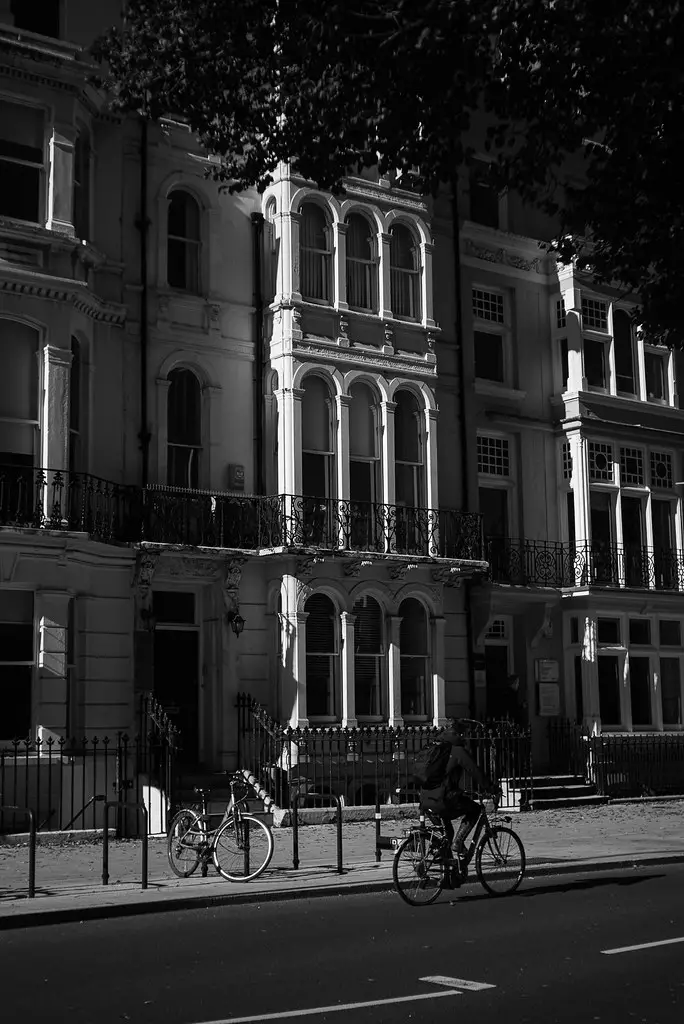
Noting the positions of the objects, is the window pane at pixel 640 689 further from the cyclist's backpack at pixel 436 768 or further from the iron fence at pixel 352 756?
the cyclist's backpack at pixel 436 768

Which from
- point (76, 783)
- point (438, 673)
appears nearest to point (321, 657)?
point (438, 673)

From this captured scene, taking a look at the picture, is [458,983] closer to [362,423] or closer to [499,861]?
[499,861]

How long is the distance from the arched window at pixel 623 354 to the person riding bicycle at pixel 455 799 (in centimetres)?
1790

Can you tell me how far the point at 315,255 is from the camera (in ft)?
84.5

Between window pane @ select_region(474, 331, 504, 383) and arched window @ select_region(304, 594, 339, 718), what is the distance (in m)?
7.32

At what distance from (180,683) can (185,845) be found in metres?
8.39

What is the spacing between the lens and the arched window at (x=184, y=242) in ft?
82.4

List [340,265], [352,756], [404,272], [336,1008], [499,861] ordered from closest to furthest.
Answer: [336,1008]
[499,861]
[352,756]
[340,265]
[404,272]

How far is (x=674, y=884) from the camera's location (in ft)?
50.3

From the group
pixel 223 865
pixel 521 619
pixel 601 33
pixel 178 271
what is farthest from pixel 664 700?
pixel 601 33

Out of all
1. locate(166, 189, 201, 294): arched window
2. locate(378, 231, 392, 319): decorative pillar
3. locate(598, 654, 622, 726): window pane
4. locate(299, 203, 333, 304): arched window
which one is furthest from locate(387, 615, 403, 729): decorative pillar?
locate(166, 189, 201, 294): arched window

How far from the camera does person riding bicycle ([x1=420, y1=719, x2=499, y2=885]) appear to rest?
46.0ft

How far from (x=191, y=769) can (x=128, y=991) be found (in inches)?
557

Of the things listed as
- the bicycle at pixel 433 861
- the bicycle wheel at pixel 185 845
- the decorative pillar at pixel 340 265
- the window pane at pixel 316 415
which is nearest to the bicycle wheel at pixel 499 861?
the bicycle at pixel 433 861
